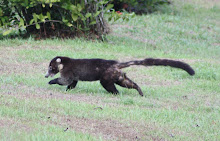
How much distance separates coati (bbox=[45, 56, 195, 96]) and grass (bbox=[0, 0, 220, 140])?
26 centimetres

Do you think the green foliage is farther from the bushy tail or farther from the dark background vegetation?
the bushy tail

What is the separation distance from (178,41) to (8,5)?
24.5 ft

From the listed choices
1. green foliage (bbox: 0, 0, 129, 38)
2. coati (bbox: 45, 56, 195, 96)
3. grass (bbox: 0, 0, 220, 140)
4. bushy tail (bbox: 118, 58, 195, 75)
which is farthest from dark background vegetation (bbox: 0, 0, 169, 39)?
bushy tail (bbox: 118, 58, 195, 75)

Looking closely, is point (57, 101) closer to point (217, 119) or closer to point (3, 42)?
point (217, 119)

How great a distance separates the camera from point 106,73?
7.64 m

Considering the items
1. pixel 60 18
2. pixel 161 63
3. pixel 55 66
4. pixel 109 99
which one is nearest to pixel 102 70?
pixel 109 99

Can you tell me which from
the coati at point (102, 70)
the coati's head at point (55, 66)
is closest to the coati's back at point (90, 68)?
the coati at point (102, 70)

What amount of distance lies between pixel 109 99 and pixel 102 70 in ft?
2.31

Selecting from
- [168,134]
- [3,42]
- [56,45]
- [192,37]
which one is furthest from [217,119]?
[192,37]

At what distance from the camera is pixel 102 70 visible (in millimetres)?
7684

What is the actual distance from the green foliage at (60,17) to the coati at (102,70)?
5.23m

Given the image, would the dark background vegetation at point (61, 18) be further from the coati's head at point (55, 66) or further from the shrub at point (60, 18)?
the coati's head at point (55, 66)

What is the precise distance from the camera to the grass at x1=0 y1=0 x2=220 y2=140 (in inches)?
209

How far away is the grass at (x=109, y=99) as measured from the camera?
532cm
